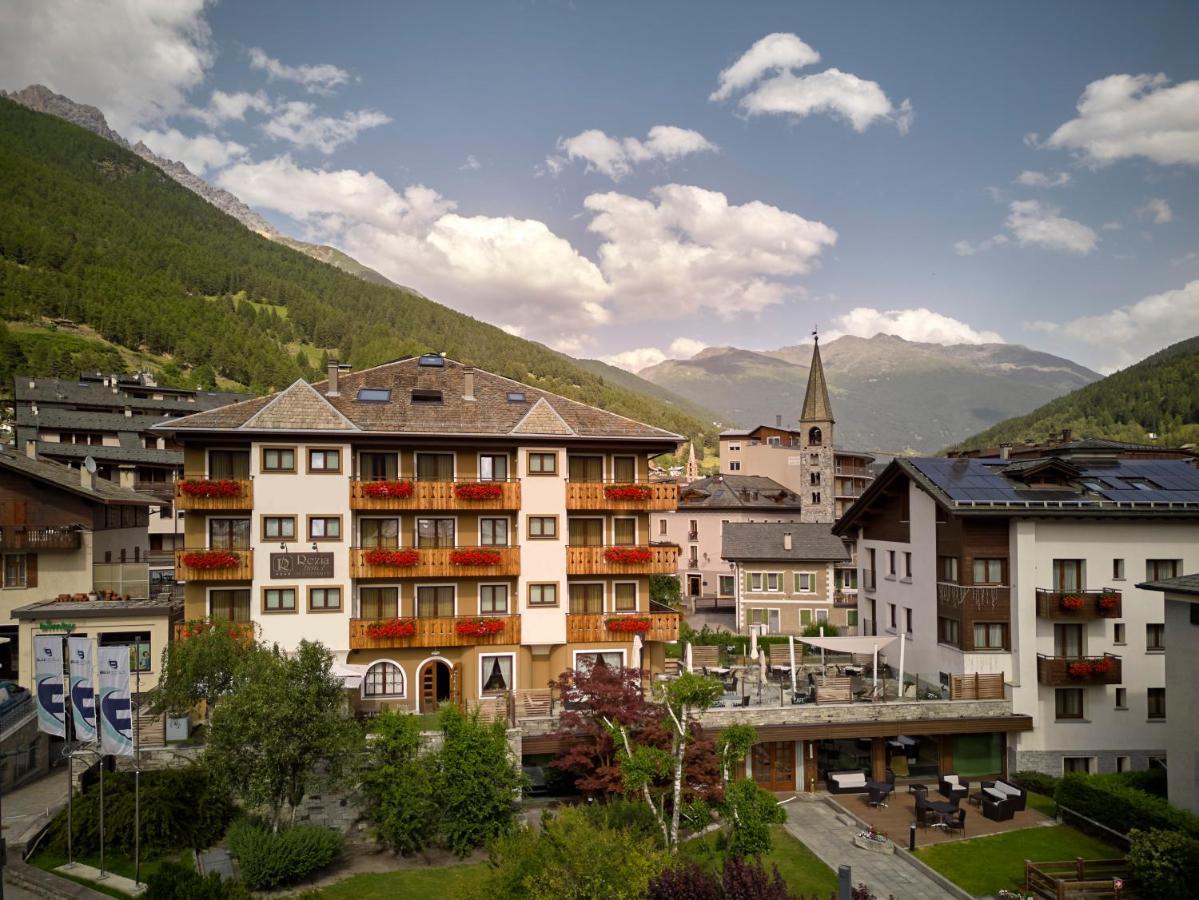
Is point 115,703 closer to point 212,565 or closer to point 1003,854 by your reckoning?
point 212,565

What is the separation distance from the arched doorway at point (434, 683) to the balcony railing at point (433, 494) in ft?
20.6

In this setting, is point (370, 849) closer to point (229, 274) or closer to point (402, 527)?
point (402, 527)

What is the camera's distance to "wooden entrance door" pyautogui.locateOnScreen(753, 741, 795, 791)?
32656mm

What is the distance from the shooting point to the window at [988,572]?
34.3 meters

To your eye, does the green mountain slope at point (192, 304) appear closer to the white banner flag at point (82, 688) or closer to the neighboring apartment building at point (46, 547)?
the neighboring apartment building at point (46, 547)

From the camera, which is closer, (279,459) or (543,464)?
(279,459)

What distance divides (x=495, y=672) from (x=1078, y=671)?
2185 cm

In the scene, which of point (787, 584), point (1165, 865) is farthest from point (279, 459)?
point (787, 584)

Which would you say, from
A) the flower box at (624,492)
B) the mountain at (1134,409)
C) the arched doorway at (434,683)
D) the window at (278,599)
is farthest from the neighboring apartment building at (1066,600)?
the mountain at (1134,409)

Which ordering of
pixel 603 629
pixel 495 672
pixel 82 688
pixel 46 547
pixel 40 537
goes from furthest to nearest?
pixel 46 547 < pixel 40 537 < pixel 603 629 < pixel 495 672 < pixel 82 688

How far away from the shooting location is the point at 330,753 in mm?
25688

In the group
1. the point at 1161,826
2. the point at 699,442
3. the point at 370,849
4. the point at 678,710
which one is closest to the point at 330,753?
the point at 370,849

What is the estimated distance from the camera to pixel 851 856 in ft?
85.2

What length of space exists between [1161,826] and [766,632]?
3797 centimetres
